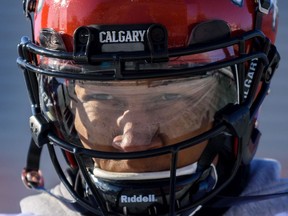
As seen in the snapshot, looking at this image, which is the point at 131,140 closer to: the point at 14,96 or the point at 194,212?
the point at 194,212

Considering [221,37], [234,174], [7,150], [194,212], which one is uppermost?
[221,37]

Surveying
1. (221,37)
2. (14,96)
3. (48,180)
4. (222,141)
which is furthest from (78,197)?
(14,96)

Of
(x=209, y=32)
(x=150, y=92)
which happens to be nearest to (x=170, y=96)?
(x=150, y=92)

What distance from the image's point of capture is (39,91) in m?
1.66

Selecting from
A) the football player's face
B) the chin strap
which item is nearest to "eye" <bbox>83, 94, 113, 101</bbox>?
the football player's face

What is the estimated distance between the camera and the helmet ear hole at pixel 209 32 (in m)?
1.48

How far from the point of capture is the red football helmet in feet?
4.78

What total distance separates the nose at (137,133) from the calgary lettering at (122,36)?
0.52ft

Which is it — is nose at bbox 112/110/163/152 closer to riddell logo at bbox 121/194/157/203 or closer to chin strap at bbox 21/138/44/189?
riddell logo at bbox 121/194/157/203

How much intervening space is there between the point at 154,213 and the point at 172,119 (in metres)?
0.19

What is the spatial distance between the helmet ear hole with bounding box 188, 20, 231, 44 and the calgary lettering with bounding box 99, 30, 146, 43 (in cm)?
10

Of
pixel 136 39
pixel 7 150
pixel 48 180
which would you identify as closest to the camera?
pixel 136 39

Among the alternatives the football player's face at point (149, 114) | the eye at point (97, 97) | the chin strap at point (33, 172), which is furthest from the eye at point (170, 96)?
the chin strap at point (33, 172)

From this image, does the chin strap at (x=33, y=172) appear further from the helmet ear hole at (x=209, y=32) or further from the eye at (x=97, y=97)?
the helmet ear hole at (x=209, y=32)
